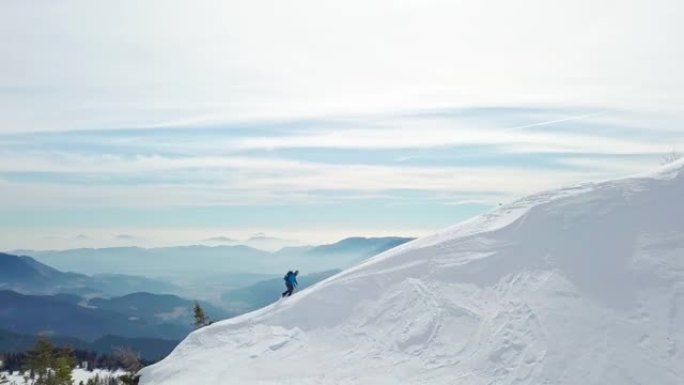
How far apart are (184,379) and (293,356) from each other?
113 inches

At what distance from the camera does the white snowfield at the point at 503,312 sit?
16.8m

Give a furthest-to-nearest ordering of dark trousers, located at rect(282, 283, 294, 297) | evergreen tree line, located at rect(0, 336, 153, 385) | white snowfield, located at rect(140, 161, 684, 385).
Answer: evergreen tree line, located at rect(0, 336, 153, 385) < dark trousers, located at rect(282, 283, 294, 297) < white snowfield, located at rect(140, 161, 684, 385)

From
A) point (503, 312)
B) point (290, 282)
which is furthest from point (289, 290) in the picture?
point (503, 312)

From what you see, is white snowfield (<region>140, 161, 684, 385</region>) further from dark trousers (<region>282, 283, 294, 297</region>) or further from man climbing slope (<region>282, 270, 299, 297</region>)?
man climbing slope (<region>282, 270, 299, 297</region>)

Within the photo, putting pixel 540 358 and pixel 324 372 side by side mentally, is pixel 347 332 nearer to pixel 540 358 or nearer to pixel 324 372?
pixel 324 372

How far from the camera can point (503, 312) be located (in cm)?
1886

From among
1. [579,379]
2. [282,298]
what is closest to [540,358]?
[579,379]

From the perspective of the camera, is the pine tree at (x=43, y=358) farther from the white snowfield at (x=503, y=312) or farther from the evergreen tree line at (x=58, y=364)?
the white snowfield at (x=503, y=312)

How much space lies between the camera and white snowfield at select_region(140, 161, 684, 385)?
1677 cm


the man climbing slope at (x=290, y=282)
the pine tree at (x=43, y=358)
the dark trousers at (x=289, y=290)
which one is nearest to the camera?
the dark trousers at (x=289, y=290)

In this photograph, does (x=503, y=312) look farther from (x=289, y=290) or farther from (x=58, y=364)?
(x=58, y=364)

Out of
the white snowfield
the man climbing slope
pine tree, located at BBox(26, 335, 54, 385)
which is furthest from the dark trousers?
pine tree, located at BBox(26, 335, 54, 385)

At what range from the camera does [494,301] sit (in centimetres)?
1945

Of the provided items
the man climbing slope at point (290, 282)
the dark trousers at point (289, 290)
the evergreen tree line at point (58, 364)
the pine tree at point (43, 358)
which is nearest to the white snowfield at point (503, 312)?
the dark trousers at point (289, 290)
